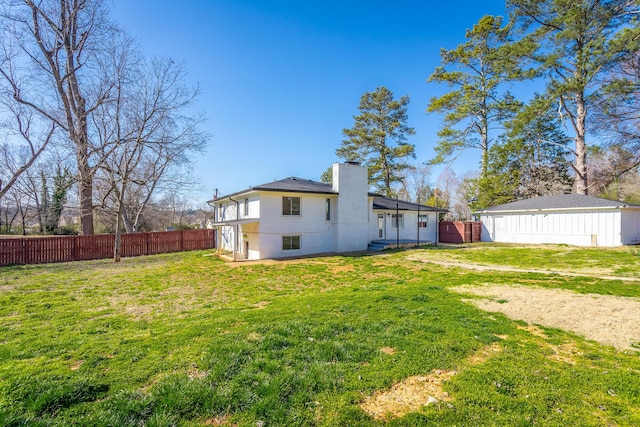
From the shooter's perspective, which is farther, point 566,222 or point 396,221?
point 396,221

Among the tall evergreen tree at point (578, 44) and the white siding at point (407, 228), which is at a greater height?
the tall evergreen tree at point (578, 44)

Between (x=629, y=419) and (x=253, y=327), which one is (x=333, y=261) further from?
(x=629, y=419)

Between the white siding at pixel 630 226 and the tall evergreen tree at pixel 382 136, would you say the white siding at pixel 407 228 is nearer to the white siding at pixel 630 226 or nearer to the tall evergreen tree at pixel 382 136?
the tall evergreen tree at pixel 382 136

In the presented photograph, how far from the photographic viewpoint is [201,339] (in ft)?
14.2

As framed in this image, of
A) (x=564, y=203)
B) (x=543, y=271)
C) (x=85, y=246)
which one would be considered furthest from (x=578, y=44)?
(x=85, y=246)

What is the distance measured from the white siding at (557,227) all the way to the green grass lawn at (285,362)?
541 inches

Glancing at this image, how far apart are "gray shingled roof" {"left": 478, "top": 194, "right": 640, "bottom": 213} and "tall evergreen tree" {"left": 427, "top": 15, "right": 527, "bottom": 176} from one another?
5483 mm

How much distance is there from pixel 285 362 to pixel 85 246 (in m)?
17.7

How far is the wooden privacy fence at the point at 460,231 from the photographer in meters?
23.0

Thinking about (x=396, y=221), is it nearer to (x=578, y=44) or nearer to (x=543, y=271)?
(x=543, y=271)

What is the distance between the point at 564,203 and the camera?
19219 mm

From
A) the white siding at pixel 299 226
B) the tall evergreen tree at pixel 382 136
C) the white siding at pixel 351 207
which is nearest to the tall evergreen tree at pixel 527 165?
the tall evergreen tree at pixel 382 136

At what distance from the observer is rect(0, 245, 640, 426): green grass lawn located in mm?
2631

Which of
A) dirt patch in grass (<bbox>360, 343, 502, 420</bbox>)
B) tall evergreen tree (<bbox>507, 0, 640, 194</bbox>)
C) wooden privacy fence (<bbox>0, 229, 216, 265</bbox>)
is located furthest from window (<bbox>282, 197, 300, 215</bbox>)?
tall evergreen tree (<bbox>507, 0, 640, 194</bbox>)
